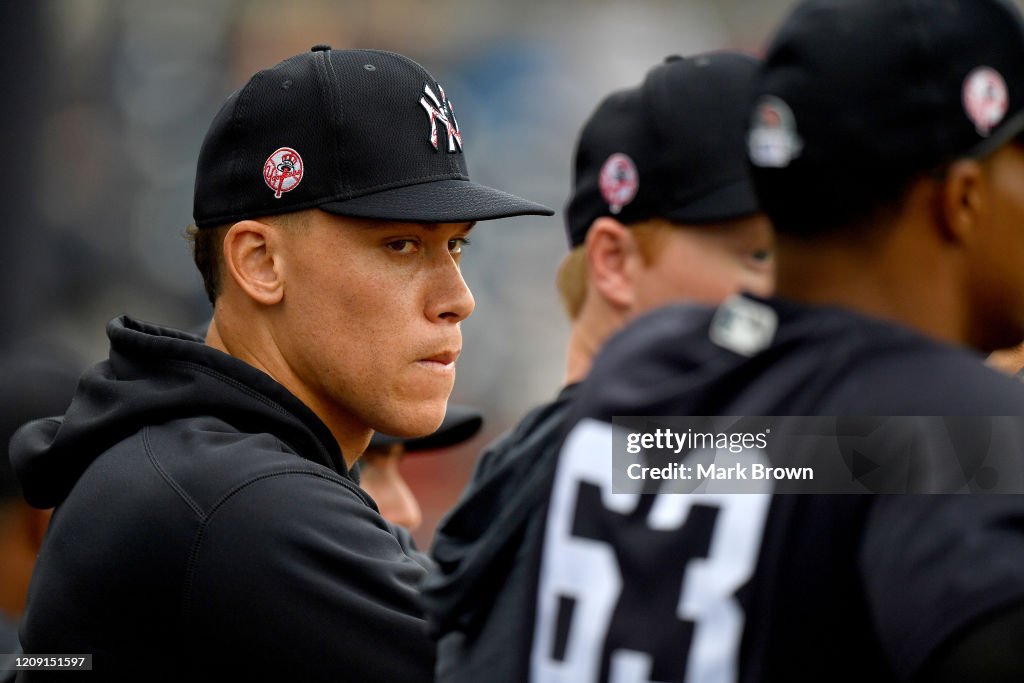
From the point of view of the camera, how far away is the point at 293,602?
6.62 ft

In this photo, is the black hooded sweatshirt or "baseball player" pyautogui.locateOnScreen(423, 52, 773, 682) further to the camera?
"baseball player" pyautogui.locateOnScreen(423, 52, 773, 682)

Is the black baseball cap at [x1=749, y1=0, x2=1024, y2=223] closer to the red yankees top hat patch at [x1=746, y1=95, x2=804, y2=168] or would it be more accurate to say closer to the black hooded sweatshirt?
the red yankees top hat patch at [x1=746, y1=95, x2=804, y2=168]

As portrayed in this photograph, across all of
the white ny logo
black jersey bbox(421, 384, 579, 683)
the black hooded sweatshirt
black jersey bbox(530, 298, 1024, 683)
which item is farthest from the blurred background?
black jersey bbox(530, 298, 1024, 683)

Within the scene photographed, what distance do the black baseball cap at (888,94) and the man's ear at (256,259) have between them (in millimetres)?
1254

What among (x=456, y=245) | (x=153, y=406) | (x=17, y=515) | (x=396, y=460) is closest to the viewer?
(x=153, y=406)

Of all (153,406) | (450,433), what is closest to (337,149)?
(153,406)

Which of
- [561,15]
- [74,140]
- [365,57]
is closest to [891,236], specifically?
[365,57]

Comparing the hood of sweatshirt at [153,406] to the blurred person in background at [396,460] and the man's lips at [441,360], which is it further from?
the blurred person in background at [396,460]

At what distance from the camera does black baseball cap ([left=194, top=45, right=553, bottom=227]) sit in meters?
2.39

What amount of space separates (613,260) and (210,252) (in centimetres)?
84

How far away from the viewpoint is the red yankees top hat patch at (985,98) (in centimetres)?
135

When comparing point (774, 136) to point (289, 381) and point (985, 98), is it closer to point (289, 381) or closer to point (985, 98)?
point (985, 98)

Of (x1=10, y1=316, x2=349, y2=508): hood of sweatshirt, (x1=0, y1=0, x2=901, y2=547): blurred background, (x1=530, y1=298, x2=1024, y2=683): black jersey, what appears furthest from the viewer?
(x1=0, y1=0, x2=901, y2=547): blurred background

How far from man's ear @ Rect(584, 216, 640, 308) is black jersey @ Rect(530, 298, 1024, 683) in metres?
1.16
